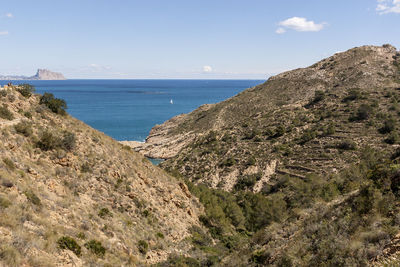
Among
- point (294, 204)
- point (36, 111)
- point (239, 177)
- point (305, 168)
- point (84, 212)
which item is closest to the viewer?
point (84, 212)

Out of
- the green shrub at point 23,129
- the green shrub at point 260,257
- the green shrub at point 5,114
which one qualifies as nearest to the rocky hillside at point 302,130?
the green shrub at point 260,257

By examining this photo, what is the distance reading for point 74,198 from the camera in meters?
18.3

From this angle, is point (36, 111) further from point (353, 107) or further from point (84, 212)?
point (353, 107)

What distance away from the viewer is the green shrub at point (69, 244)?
1288 centimetres

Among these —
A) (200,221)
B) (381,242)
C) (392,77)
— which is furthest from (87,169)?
(392,77)

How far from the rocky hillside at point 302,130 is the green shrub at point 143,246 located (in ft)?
102

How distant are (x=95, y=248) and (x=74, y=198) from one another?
17.1 feet

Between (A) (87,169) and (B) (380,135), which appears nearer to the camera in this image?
(A) (87,169)

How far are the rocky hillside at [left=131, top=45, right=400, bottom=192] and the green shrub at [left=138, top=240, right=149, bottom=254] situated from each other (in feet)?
102

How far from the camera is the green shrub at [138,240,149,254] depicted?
59.7 feet

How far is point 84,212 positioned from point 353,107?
61.9 metres

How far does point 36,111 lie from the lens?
2542 cm

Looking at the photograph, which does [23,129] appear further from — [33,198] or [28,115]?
[33,198]

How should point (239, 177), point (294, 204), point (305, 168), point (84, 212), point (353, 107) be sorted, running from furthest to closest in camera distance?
point (353, 107), point (239, 177), point (305, 168), point (294, 204), point (84, 212)
